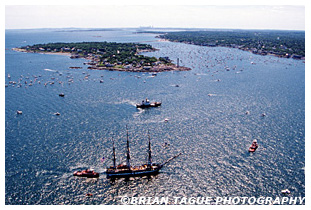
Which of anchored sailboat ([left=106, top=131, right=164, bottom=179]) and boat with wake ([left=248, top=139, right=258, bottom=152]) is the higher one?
boat with wake ([left=248, top=139, right=258, bottom=152])

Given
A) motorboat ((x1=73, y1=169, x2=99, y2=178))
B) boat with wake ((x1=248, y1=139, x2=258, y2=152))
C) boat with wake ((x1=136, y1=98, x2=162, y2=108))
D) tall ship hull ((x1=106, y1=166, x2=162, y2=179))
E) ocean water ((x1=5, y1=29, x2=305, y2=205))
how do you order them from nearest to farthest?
ocean water ((x1=5, y1=29, x2=305, y2=205)) → motorboat ((x1=73, y1=169, x2=99, y2=178)) → tall ship hull ((x1=106, y1=166, x2=162, y2=179)) → boat with wake ((x1=248, y1=139, x2=258, y2=152)) → boat with wake ((x1=136, y1=98, x2=162, y2=108))

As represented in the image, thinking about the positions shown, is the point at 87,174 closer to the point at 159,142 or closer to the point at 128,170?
the point at 128,170

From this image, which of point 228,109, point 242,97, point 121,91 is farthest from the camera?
point 121,91

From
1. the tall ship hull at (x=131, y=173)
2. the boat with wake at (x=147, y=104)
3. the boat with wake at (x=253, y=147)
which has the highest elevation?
the boat with wake at (x=147, y=104)

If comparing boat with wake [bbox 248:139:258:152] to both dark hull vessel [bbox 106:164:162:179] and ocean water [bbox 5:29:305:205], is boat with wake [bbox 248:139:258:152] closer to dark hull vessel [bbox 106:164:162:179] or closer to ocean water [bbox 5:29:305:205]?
ocean water [bbox 5:29:305:205]

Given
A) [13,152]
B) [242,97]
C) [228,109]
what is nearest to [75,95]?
[13,152]

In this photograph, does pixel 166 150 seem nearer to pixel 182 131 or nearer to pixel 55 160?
pixel 182 131

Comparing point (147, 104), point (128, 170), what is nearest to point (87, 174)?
point (128, 170)

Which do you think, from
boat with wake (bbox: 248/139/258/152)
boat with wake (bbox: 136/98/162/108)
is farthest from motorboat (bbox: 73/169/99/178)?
boat with wake (bbox: 136/98/162/108)

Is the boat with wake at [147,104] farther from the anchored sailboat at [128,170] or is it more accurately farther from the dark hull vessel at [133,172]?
the dark hull vessel at [133,172]

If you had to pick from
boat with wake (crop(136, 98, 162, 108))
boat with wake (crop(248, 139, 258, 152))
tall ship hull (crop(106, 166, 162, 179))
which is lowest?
tall ship hull (crop(106, 166, 162, 179))

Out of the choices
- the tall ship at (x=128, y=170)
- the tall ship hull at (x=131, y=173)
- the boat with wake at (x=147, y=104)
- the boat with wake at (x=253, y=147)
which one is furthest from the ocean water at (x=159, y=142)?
the boat with wake at (x=147, y=104)
